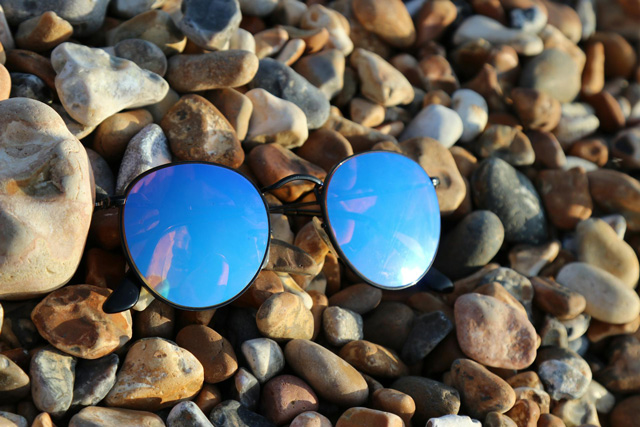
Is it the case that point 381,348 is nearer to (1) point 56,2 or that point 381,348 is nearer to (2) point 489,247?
(2) point 489,247

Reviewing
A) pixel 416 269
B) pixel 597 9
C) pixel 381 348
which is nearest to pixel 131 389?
pixel 381 348

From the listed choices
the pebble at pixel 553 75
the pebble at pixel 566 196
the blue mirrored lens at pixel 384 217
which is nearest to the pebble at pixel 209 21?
the blue mirrored lens at pixel 384 217

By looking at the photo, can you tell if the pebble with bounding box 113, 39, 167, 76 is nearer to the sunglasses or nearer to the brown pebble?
the brown pebble

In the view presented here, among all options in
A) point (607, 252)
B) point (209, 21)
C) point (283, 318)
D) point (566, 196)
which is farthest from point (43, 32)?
point (607, 252)

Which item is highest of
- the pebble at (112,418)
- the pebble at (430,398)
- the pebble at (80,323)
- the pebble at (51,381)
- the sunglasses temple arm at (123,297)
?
the sunglasses temple arm at (123,297)

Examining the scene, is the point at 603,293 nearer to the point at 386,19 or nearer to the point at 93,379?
the point at 386,19

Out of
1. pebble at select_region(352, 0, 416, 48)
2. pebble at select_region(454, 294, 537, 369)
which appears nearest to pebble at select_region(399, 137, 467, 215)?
pebble at select_region(454, 294, 537, 369)

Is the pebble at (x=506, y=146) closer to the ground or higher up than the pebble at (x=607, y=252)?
higher up

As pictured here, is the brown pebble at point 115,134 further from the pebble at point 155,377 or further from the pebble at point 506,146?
the pebble at point 506,146
